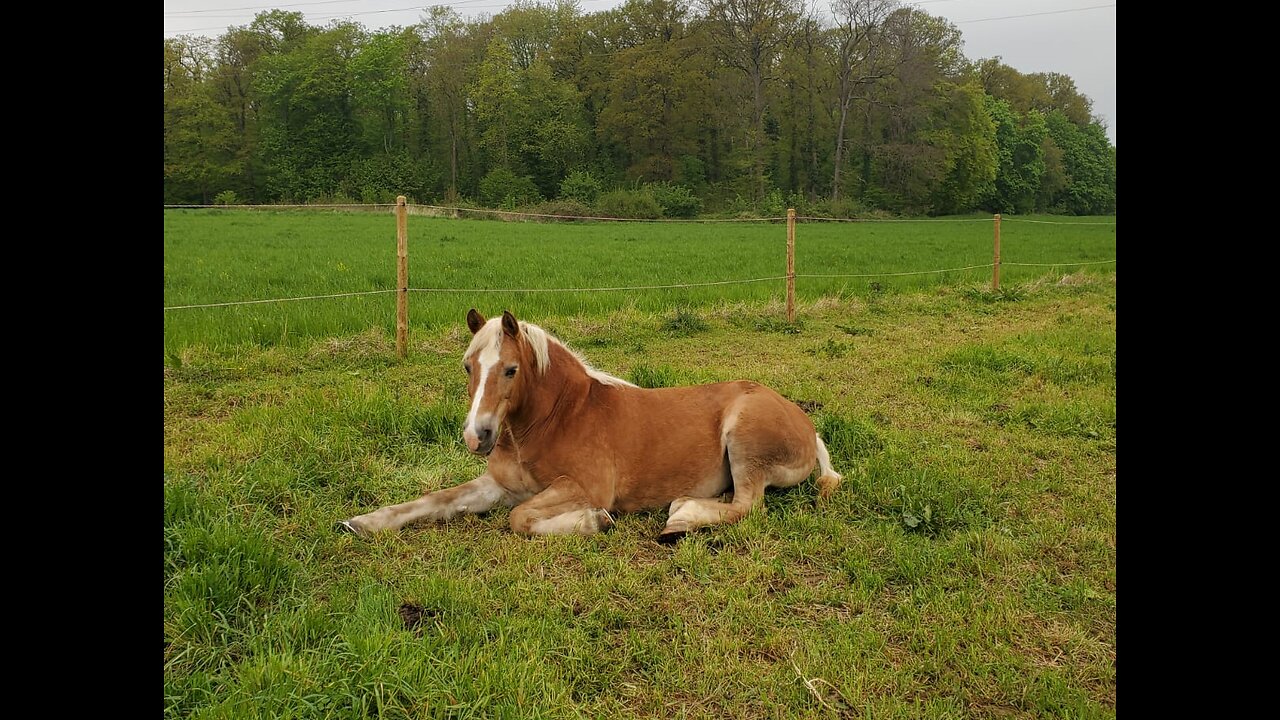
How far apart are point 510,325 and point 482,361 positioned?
0.23 meters

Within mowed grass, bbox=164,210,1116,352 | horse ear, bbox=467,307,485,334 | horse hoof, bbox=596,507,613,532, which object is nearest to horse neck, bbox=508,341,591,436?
horse ear, bbox=467,307,485,334

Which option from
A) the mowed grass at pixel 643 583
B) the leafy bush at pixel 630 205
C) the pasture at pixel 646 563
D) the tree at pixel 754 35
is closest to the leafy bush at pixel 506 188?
the leafy bush at pixel 630 205

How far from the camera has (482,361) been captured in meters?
3.42

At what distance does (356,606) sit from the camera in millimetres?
2773

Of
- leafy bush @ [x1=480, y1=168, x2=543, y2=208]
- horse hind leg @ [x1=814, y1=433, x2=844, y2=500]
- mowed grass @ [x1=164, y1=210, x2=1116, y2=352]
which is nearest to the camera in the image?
horse hind leg @ [x1=814, y1=433, x2=844, y2=500]

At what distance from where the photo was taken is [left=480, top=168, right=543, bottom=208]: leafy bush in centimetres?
4962

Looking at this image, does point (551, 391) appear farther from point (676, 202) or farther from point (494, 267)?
point (676, 202)

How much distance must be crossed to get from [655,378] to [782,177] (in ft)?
163

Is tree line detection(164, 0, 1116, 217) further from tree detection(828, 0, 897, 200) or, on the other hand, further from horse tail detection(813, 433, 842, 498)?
horse tail detection(813, 433, 842, 498)

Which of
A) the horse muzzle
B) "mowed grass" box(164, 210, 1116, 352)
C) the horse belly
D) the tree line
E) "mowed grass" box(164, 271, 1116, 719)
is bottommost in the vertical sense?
"mowed grass" box(164, 271, 1116, 719)

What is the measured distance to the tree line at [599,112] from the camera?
46625 millimetres

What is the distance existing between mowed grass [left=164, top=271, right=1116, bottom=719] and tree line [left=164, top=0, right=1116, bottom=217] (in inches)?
1537

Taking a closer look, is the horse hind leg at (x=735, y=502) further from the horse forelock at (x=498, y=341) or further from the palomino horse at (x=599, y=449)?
the horse forelock at (x=498, y=341)

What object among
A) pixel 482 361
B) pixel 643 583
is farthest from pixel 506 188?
pixel 643 583
